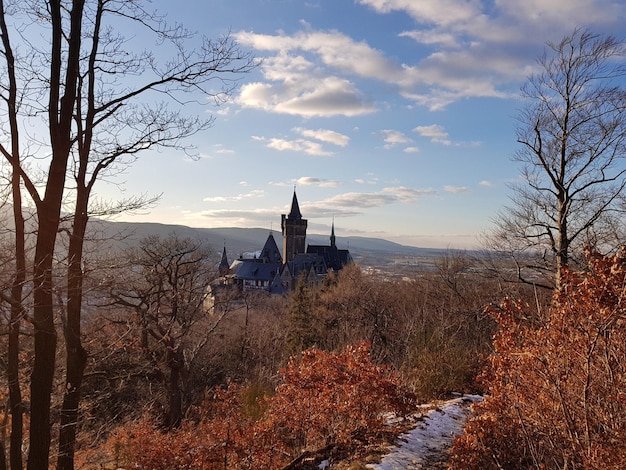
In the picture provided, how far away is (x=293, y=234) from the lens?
218ft

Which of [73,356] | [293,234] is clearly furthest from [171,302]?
[293,234]

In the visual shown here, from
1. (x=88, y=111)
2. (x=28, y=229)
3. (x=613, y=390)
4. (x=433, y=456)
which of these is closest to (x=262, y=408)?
(x=433, y=456)

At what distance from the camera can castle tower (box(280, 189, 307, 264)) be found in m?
66.2

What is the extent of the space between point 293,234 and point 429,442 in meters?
60.6

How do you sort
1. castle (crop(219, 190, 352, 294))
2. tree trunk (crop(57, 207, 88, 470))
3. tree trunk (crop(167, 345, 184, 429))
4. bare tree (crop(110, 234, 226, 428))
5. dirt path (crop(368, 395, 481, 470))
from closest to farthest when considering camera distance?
dirt path (crop(368, 395, 481, 470)), tree trunk (crop(57, 207, 88, 470)), bare tree (crop(110, 234, 226, 428)), tree trunk (crop(167, 345, 184, 429)), castle (crop(219, 190, 352, 294))

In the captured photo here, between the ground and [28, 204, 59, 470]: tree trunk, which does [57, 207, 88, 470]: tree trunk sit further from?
the ground

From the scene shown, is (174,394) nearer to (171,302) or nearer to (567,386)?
(171,302)

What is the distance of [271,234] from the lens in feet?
224

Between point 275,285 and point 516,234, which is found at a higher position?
point 516,234

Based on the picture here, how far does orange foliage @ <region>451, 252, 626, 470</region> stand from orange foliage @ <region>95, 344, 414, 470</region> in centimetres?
168

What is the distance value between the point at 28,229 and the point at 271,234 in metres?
62.7

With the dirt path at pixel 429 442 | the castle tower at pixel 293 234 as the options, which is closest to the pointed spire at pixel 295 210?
the castle tower at pixel 293 234

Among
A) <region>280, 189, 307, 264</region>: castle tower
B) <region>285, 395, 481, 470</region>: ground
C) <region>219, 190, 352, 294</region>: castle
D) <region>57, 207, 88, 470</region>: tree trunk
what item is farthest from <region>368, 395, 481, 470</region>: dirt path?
<region>280, 189, 307, 264</region>: castle tower

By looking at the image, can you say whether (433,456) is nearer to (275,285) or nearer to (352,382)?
(352,382)
